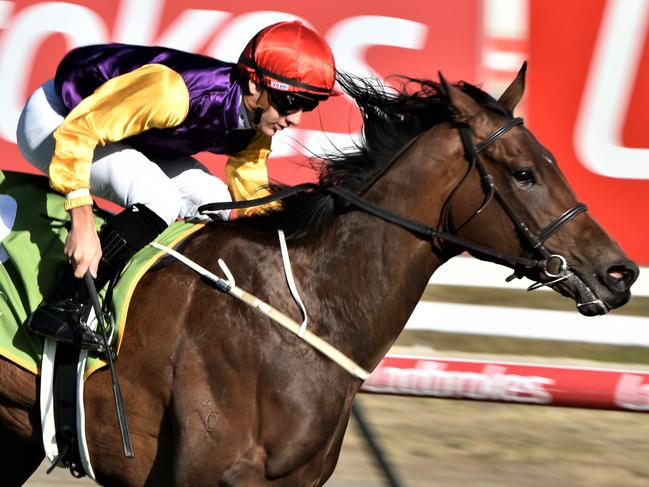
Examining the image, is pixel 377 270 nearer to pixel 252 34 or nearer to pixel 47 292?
pixel 47 292

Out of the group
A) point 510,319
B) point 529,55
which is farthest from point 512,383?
point 529,55

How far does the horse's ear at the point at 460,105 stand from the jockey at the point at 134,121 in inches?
15.2

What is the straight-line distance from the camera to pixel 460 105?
10.2 feet

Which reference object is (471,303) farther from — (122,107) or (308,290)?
(122,107)

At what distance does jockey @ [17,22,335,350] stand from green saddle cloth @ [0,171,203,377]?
6 centimetres

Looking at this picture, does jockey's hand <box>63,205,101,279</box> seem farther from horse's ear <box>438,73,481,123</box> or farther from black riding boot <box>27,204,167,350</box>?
horse's ear <box>438,73,481,123</box>

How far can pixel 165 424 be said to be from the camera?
313cm

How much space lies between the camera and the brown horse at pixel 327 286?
119 inches

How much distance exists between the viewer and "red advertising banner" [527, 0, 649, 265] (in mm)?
5539

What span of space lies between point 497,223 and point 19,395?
1563mm

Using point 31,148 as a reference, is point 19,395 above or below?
below

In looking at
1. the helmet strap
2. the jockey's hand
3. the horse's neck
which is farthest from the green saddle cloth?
the horse's neck

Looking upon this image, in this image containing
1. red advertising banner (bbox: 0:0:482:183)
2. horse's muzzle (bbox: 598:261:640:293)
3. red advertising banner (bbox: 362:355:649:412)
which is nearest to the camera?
horse's muzzle (bbox: 598:261:640:293)

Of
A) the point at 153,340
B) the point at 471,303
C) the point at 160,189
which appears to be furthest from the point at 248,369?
the point at 471,303
